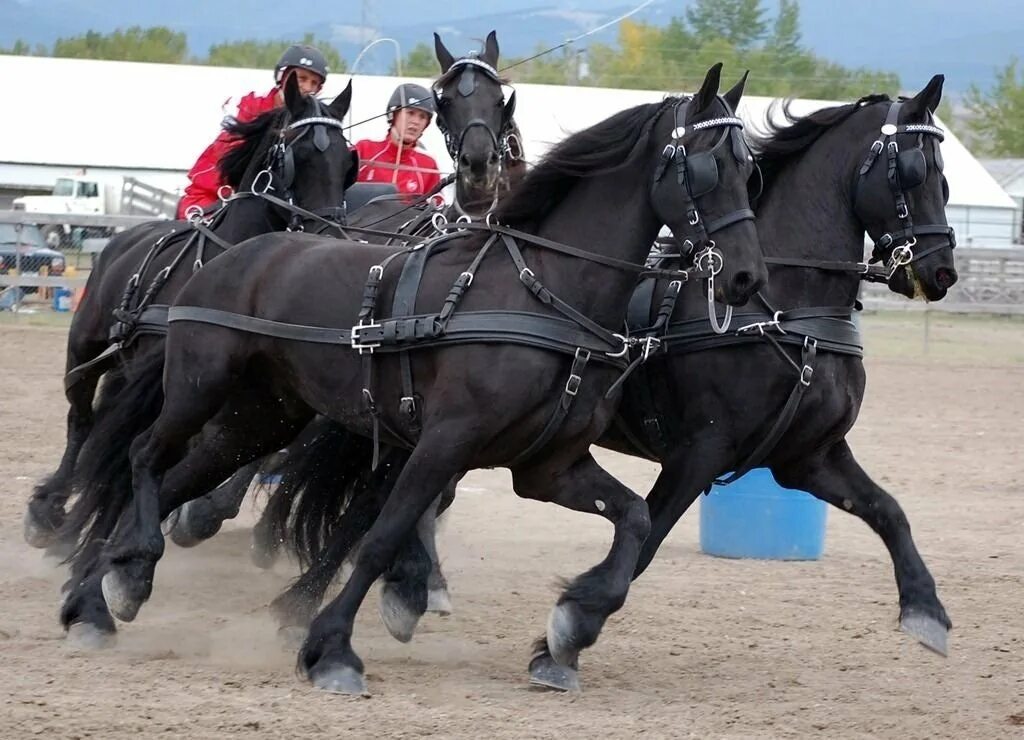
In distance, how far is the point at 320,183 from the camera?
697 cm

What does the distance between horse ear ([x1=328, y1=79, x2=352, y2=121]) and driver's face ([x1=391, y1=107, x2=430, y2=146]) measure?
3.96 feet

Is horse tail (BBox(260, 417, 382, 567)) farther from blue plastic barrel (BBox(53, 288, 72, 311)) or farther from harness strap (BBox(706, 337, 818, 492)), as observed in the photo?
blue plastic barrel (BBox(53, 288, 72, 311))

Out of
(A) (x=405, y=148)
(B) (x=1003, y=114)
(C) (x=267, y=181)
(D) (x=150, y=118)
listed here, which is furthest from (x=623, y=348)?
(B) (x=1003, y=114)

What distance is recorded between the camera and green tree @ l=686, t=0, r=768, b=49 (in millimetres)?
88500

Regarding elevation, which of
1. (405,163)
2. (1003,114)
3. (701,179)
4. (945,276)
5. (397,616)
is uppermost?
(1003,114)

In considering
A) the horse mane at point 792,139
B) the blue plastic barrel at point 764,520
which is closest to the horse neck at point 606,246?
the horse mane at point 792,139

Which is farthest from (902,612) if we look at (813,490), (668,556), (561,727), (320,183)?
(320,183)

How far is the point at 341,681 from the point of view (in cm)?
509

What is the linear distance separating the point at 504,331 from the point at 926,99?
2.00 meters

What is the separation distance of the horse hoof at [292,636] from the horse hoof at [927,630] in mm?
2301

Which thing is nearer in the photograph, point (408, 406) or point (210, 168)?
point (408, 406)

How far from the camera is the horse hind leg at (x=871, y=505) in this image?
19.2 feet

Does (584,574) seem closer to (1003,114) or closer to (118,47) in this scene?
(1003,114)

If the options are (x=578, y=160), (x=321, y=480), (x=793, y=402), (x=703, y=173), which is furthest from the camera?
(x=321, y=480)
